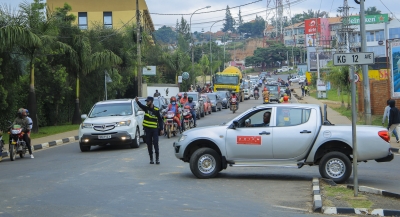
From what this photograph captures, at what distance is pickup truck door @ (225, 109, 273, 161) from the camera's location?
43.9 ft

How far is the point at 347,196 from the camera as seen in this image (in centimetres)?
1112

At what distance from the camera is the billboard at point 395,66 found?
2986 cm

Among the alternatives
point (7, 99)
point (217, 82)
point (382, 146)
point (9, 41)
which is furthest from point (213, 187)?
point (217, 82)

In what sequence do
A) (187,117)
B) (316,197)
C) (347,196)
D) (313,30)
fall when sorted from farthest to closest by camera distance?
(313,30) → (187,117) → (347,196) → (316,197)

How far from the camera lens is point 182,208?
1006 centimetres

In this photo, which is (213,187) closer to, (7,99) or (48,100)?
(7,99)

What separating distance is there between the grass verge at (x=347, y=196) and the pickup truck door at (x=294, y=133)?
3.94 ft

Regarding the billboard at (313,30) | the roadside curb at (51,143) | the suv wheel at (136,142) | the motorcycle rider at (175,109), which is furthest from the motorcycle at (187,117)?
the billboard at (313,30)

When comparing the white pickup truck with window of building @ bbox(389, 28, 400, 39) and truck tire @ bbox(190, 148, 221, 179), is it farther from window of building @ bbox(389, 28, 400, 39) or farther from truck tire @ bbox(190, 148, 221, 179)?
window of building @ bbox(389, 28, 400, 39)

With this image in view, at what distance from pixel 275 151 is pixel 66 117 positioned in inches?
1187

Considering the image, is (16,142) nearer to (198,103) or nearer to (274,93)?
(198,103)

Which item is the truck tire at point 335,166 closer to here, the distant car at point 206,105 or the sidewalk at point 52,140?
the sidewalk at point 52,140

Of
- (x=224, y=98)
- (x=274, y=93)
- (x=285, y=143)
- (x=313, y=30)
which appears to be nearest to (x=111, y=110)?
(x=285, y=143)

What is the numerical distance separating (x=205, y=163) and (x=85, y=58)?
24.6m
